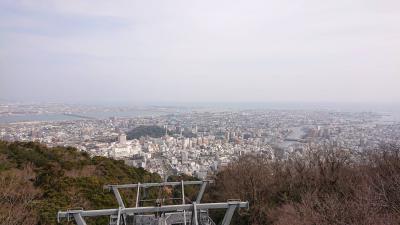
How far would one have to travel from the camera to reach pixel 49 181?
15.3 m

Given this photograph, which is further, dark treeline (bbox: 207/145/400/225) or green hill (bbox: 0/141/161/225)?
dark treeline (bbox: 207/145/400/225)

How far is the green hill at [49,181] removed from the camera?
1154 cm

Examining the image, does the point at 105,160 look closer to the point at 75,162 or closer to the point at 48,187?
the point at 75,162

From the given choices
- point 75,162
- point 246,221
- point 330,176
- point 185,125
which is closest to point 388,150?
point 330,176

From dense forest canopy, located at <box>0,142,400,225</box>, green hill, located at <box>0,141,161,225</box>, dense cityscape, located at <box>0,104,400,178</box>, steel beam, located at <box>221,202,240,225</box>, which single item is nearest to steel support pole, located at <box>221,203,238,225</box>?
steel beam, located at <box>221,202,240,225</box>

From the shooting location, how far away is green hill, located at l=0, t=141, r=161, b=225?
11.5 metres

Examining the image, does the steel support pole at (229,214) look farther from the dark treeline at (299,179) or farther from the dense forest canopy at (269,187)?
the dark treeline at (299,179)

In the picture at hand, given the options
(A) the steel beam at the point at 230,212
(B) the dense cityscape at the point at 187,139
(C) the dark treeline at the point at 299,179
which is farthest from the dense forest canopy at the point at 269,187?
(B) the dense cityscape at the point at 187,139

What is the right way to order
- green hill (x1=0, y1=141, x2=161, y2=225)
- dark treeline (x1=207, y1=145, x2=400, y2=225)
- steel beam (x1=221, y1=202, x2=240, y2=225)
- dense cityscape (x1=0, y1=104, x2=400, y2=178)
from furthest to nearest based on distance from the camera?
1. dense cityscape (x1=0, y1=104, x2=400, y2=178)
2. dark treeline (x1=207, y1=145, x2=400, y2=225)
3. green hill (x1=0, y1=141, x2=161, y2=225)
4. steel beam (x1=221, y1=202, x2=240, y2=225)

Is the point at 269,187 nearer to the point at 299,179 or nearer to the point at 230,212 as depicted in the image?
the point at 299,179

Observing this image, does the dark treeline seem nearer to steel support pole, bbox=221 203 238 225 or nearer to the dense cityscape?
steel support pole, bbox=221 203 238 225

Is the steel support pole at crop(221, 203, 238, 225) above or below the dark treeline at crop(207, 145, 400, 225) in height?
above

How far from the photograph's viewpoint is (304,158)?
16.6 meters

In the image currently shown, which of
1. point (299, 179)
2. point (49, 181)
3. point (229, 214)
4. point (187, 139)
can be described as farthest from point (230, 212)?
point (187, 139)
